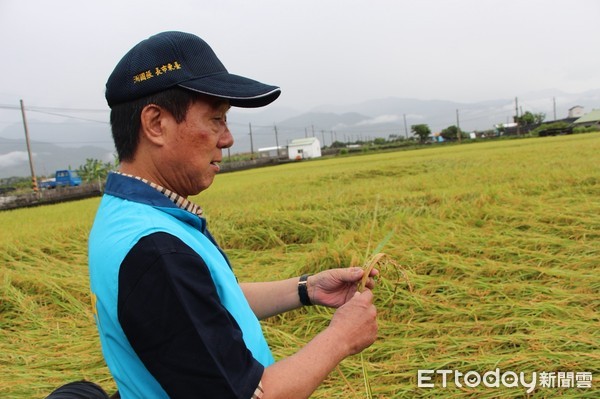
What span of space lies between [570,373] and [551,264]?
1.33 m

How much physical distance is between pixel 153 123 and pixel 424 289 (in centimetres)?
206

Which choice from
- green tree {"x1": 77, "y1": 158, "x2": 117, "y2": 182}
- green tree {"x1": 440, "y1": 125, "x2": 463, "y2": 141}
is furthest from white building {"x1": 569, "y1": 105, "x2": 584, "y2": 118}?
green tree {"x1": 77, "y1": 158, "x2": 117, "y2": 182}

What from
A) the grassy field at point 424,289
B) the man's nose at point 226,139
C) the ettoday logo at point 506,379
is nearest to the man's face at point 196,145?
the man's nose at point 226,139

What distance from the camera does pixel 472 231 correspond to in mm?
3451

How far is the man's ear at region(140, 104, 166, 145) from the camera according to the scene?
0.81 m

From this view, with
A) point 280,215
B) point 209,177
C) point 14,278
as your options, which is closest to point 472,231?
point 280,215

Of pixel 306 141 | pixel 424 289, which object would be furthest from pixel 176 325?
pixel 306 141

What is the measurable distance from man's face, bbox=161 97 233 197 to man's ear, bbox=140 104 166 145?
0.06 ft

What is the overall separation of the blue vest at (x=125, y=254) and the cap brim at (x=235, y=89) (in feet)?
0.72

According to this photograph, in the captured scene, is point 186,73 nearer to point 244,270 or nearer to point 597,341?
point 597,341

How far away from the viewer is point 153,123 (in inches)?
32.2

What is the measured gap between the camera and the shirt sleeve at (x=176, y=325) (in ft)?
2.10

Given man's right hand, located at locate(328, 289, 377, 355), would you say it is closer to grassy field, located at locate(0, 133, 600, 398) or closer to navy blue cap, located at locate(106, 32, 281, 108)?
grassy field, located at locate(0, 133, 600, 398)

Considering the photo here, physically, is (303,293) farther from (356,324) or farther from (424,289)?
(424,289)
